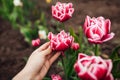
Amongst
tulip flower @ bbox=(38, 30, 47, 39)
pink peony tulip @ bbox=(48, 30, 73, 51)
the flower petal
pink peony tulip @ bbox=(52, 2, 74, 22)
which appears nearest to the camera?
the flower petal

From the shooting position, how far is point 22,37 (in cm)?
364

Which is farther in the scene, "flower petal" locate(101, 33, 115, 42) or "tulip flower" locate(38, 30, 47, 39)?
"tulip flower" locate(38, 30, 47, 39)

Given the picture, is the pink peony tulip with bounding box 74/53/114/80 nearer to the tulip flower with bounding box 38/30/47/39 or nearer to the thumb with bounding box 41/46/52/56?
the thumb with bounding box 41/46/52/56

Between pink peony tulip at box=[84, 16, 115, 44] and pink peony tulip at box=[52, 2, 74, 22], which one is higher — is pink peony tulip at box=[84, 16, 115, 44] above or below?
below

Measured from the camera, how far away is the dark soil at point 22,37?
3.21 meters

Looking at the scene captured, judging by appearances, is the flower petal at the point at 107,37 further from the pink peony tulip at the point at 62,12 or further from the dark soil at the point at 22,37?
the dark soil at the point at 22,37

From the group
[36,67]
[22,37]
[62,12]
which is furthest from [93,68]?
[22,37]

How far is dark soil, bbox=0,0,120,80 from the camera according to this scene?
3209mm

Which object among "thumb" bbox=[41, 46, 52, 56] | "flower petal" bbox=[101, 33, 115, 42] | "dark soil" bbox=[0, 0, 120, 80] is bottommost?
"dark soil" bbox=[0, 0, 120, 80]

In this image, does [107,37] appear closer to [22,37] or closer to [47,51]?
[47,51]

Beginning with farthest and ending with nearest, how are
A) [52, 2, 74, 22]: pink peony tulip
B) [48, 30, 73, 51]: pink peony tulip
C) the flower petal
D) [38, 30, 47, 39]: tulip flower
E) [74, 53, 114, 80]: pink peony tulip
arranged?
1. [38, 30, 47, 39]: tulip flower
2. [52, 2, 74, 22]: pink peony tulip
3. [48, 30, 73, 51]: pink peony tulip
4. the flower petal
5. [74, 53, 114, 80]: pink peony tulip

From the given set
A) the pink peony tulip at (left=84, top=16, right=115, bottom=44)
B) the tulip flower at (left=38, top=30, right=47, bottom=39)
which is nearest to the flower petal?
the pink peony tulip at (left=84, top=16, right=115, bottom=44)

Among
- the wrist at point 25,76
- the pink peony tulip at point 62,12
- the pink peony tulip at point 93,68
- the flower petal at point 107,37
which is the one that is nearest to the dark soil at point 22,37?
the pink peony tulip at point 62,12

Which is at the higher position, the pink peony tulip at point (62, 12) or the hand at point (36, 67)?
the pink peony tulip at point (62, 12)
